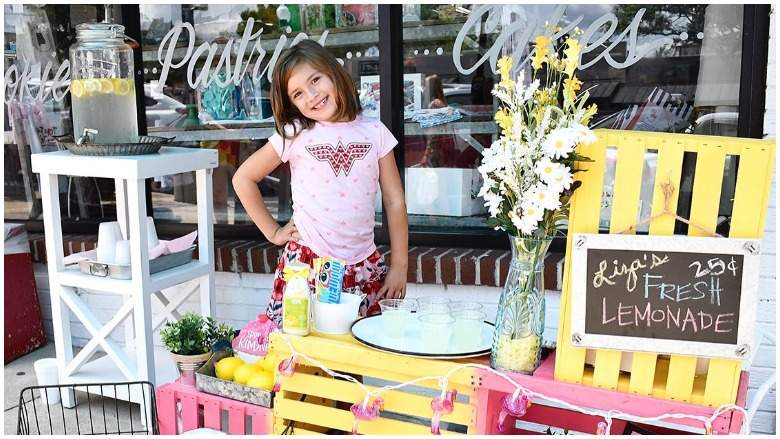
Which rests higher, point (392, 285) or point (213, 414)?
point (392, 285)

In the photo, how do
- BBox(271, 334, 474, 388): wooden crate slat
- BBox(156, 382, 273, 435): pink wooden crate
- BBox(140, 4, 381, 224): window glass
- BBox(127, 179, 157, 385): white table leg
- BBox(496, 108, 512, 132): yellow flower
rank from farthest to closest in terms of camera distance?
BBox(140, 4, 381, 224): window glass, BBox(127, 179, 157, 385): white table leg, BBox(156, 382, 273, 435): pink wooden crate, BBox(271, 334, 474, 388): wooden crate slat, BBox(496, 108, 512, 132): yellow flower

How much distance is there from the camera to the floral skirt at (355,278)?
86.0 inches

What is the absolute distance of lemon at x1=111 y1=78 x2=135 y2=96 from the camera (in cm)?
248

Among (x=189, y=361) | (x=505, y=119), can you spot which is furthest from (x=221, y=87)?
(x=505, y=119)

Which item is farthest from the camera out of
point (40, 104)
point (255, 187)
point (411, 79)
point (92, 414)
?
Answer: point (40, 104)

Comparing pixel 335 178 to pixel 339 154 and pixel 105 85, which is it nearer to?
pixel 339 154

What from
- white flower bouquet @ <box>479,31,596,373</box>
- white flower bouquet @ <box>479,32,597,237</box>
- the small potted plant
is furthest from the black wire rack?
white flower bouquet @ <box>479,32,597,237</box>

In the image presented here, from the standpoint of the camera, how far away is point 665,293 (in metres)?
1.30

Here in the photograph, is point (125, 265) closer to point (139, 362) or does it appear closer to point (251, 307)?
point (139, 362)

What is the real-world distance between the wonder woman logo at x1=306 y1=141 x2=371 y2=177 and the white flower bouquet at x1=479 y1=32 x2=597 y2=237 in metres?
0.80

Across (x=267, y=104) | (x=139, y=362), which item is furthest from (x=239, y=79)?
(x=139, y=362)

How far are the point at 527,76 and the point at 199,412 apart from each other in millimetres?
2144

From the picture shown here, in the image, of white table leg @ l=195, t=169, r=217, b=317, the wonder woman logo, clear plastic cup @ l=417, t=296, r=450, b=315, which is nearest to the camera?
clear plastic cup @ l=417, t=296, r=450, b=315

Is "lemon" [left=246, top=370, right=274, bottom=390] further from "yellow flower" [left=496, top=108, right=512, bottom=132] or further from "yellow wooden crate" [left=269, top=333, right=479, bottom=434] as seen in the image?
"yellow flower" [left=496, top=108, right=512, bottom=132]
